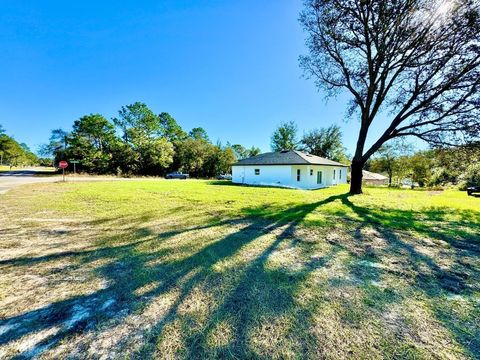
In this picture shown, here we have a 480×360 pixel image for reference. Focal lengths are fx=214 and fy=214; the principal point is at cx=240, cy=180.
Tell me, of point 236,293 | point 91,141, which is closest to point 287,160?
point 236,293

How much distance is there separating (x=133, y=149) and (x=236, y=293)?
37.6 m

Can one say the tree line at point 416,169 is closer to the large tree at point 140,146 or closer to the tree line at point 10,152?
the large tree at point 140,146

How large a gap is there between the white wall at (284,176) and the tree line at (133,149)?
1740 cm

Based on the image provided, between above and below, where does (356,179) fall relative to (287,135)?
below

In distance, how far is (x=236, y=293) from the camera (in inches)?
96.3

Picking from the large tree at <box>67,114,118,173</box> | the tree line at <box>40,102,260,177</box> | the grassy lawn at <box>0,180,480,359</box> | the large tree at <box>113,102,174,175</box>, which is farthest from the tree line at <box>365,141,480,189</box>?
the large tree at <box>67,114,118,173</box>

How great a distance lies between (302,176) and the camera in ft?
63.4

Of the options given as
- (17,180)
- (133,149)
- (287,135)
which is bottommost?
(17,180)

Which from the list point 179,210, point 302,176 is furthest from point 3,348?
point 302,176

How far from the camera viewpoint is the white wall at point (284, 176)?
1922cm

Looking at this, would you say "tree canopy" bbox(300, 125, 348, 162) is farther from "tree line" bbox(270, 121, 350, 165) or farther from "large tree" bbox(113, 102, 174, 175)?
"large tree" bbox(113, 102, 174, 175)

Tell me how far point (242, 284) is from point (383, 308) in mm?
1505

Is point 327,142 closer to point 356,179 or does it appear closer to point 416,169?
point 416,169

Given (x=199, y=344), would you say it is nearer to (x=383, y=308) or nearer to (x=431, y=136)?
(x=383, y=308)
